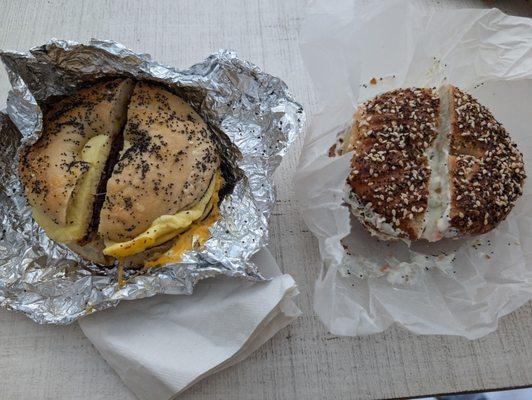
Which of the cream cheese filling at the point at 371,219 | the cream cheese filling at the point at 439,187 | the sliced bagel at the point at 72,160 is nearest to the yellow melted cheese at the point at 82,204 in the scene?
the sliced bagel at the point at 72,160

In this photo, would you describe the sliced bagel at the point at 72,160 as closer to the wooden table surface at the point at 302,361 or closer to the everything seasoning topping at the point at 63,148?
the everything seasoning topping at the point at 63,148

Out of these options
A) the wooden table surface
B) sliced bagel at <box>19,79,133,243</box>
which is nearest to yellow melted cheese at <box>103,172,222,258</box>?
sliced bagel at <box>19,79,133,243</box>

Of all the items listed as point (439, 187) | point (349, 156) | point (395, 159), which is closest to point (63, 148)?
point (349, 156)

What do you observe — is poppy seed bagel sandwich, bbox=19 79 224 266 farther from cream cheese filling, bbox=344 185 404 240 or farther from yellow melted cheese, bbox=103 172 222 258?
cream cheese filling, bbox=344 185 404 240

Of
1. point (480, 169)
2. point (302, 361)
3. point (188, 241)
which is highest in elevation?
point (480, 169)

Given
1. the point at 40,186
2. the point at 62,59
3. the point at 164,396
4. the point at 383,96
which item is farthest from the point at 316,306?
the point at 62,59

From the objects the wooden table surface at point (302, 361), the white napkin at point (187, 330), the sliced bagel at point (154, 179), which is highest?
the sliced bagel at point (154, 179)

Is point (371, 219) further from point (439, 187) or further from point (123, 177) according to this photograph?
point (123, 177)

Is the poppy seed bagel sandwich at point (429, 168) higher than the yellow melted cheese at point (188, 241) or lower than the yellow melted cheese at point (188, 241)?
higher

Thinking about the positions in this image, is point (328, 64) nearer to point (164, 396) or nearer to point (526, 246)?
point (526, 246)
